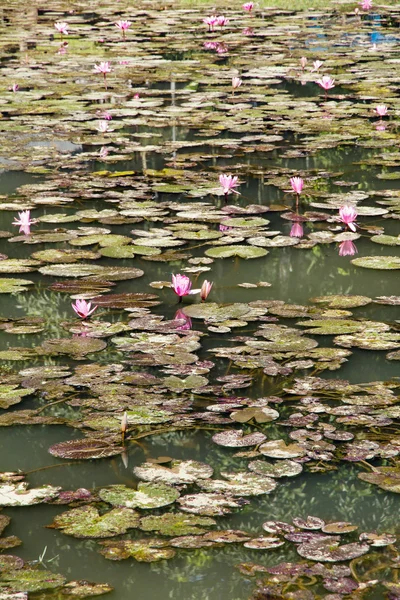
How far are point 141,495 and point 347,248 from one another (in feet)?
6.47

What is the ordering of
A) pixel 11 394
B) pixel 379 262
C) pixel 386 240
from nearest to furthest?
1. pixel 11 394
2. pixel 379 262
3. pixel 386 240

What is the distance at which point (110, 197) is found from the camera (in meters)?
4.53

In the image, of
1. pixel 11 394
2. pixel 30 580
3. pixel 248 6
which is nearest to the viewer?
pixel 30 580

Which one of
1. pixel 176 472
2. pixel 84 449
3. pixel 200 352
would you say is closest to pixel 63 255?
pixel 200 352

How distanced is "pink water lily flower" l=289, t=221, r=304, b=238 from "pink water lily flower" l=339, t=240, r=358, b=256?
20cm

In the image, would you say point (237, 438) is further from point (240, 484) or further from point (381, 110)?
point (381, 110)

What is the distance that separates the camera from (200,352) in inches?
113

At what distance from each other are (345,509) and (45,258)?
200 centimetres

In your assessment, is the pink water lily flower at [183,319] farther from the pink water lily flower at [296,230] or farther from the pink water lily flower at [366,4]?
the pink water lily flower at [366,4]

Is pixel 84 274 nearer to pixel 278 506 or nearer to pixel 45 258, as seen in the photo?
pixel 45 258

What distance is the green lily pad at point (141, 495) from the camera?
209 cm

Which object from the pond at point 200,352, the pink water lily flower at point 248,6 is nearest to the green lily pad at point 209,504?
the pond at point 200,352

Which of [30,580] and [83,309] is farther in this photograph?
[83,309]

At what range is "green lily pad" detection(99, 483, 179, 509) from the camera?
209cm
